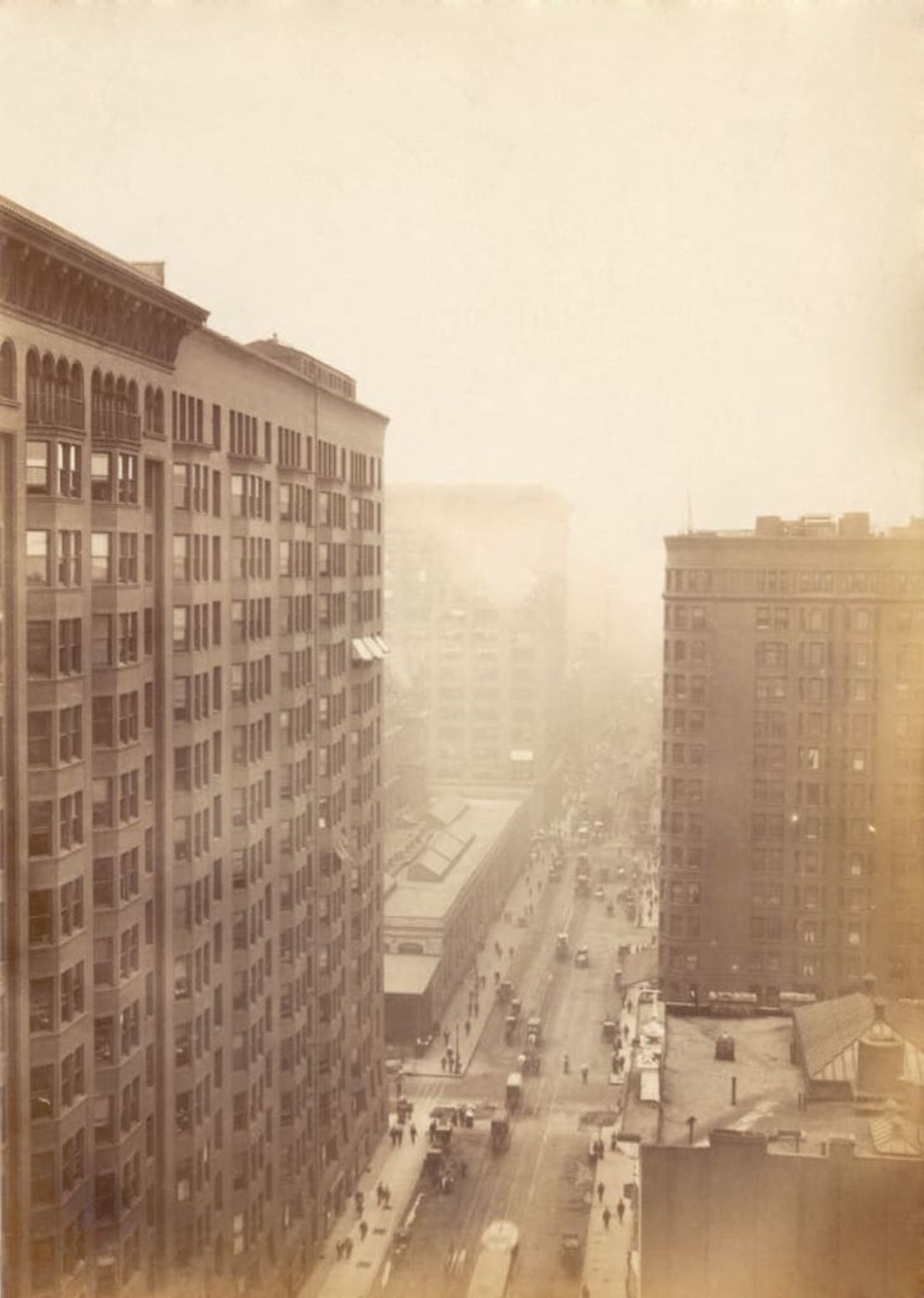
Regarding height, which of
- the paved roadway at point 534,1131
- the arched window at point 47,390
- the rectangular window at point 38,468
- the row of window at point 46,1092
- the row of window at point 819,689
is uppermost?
the arched window at point 47,390

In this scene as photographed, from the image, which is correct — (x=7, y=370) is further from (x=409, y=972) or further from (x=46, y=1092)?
(x=409, y=972)

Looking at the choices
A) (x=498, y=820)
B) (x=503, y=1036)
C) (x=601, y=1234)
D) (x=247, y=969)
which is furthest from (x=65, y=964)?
(x=498, y=820)

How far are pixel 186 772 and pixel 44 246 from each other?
8433mm

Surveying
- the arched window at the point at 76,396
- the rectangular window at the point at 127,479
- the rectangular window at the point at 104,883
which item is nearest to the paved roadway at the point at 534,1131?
the rectangular window at the point at 104,883

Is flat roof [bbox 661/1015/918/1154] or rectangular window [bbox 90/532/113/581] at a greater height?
rectangular window [bbox 90/532/113/581]

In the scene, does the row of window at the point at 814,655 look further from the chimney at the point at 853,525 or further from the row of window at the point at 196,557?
the row of window at the point at 196,557

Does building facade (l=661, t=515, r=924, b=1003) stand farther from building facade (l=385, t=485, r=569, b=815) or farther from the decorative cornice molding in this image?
the decorative cornice molding

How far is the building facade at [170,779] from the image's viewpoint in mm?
17188

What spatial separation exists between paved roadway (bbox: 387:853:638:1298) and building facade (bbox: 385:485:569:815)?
7.53 m

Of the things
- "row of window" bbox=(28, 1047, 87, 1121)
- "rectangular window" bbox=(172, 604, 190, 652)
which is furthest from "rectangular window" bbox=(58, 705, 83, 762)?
"row of window" bbox=(28, 1047, 87, 1121)

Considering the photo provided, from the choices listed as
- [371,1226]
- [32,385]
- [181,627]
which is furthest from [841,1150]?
[32,385]

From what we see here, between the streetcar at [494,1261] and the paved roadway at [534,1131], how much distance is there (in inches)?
12.9

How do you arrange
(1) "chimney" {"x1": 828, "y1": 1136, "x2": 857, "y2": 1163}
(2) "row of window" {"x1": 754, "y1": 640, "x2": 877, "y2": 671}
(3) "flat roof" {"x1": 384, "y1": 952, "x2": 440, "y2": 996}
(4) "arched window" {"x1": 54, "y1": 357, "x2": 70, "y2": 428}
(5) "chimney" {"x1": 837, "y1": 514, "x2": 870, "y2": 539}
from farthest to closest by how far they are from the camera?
1. (3) "flat roof" {"x1": 384, "y1": 952, "x2": 440, "y2": 996}
2. (2) "row of window" {"x1": 754, "y1": 640, "x2": 877, "y2": 671}
3. (5) "chimney" {"x1": 837, "y1": 514, "x2": 870, "y2": 539}
4. (1) "chimney" {"x1": 828, "y1": 1136, "x2": 857, "y2": 1163}
5. (4) "arched window" {"x1": 54, "y1": 357, "x2": 70, "y2": 428}

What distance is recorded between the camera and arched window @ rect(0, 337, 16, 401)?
15.9 metres
